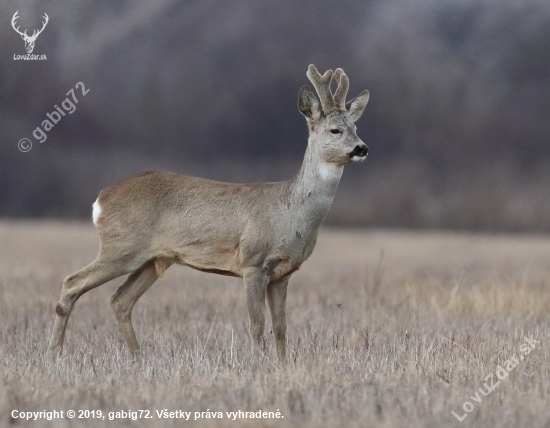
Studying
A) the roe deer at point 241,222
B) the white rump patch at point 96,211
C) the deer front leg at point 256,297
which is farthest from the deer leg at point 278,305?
the white rump patch at point 96,211

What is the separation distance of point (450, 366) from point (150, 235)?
3.21 metres

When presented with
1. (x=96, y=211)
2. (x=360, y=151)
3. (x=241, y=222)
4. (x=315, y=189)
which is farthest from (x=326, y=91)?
(x=96, y=211)

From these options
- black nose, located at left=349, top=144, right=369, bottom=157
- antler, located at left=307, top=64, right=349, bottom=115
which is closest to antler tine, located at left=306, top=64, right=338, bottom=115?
antler, located at left=307, top=64, right=349, bottom=115

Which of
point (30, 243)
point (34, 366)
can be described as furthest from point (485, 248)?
point (34, 366)

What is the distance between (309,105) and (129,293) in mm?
2623

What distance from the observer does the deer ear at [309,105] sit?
955cm

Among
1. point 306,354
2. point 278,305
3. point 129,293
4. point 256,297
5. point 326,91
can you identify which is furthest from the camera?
point 129,293

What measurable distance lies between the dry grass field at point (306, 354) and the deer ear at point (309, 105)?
2.15 m

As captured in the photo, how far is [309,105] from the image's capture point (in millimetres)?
9625

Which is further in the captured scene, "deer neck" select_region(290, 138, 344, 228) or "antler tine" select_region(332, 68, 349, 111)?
"antler tine" select_region(332, 68, 349, 111)

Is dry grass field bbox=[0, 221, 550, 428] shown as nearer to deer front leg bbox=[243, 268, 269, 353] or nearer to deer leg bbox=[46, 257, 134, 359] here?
deer front leg bbox=[243, 268, 269, 353]

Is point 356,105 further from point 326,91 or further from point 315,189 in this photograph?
point 315,189

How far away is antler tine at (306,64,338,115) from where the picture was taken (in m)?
9.61

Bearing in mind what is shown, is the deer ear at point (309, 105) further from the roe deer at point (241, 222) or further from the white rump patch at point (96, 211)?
the white rump patch at point (96, 211)
